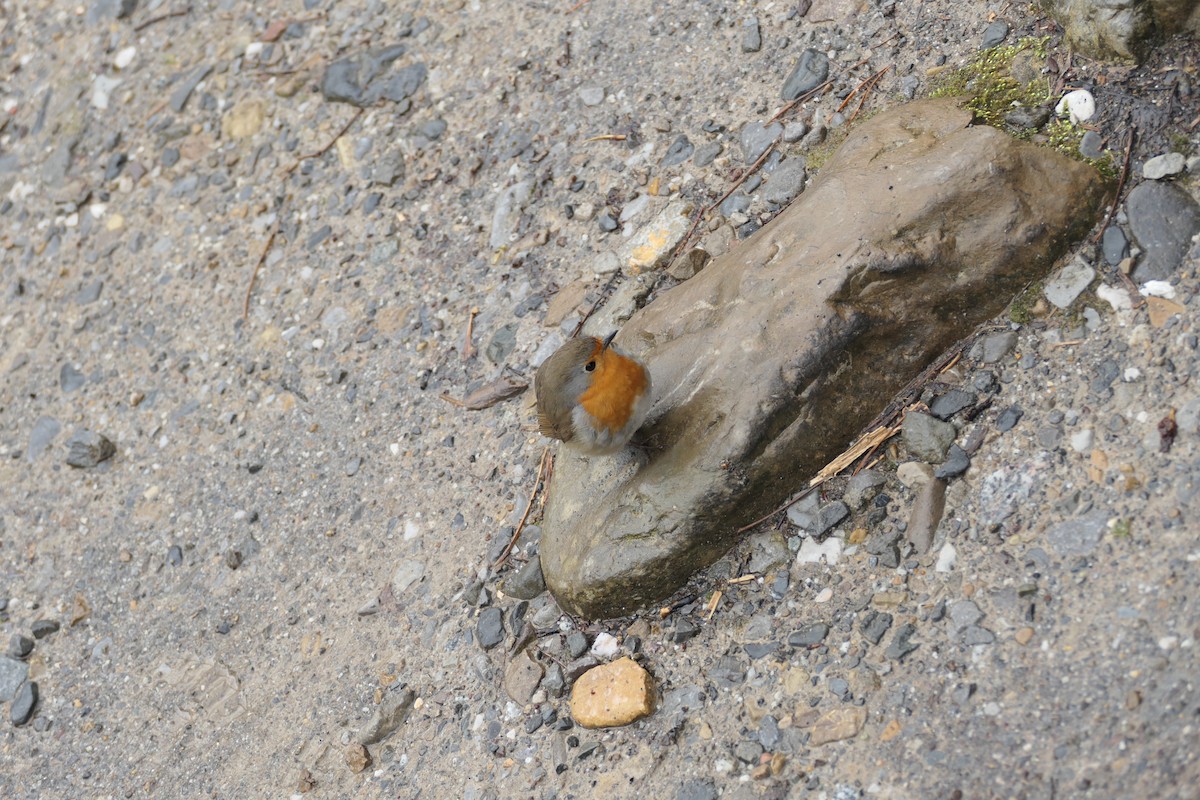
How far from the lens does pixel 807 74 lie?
14.3 feet

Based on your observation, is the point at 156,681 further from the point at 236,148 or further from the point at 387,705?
the point at 236,148

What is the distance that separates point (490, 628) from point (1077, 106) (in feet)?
9.35

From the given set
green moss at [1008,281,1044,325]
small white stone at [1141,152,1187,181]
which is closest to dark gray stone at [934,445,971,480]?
green moss at [1008,281,1044,325]

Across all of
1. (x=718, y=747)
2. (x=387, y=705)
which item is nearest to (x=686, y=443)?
(x=718, y=747)

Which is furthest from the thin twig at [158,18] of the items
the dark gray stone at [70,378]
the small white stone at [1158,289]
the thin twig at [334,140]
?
the small white stone at [1158,289]

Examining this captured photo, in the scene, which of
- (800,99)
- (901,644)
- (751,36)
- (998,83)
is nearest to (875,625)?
(901,644)

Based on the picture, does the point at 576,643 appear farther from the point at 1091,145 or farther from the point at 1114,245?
the point at 1091,145

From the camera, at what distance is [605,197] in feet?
15.2

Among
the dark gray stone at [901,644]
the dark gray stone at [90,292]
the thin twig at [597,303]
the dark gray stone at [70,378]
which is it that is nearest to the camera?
the dark gray stone at [901,644]

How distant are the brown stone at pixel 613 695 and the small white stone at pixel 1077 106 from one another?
245 cm

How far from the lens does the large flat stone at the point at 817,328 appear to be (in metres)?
3.36

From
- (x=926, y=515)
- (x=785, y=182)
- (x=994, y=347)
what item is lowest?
(x=926, y=515)

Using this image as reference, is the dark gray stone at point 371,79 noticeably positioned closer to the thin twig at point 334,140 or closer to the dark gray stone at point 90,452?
the thin twig at point 334,140

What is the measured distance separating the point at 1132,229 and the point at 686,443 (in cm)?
162
